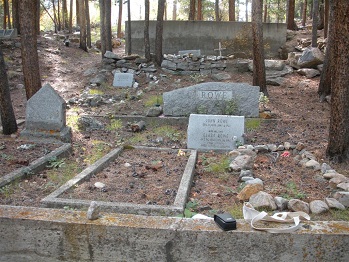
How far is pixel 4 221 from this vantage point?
2951 millimetres

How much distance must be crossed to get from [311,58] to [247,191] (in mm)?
11208

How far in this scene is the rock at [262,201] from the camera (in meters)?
4.27

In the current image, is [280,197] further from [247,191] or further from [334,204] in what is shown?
[334,204]

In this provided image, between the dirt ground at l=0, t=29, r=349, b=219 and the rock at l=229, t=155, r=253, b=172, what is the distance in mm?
170

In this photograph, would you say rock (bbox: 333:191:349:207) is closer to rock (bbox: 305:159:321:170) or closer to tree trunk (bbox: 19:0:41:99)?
→ rock (bbox: 305:159:321:170)

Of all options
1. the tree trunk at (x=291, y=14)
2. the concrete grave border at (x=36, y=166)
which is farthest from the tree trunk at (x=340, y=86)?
the tree trunk at (x=291, y=14)

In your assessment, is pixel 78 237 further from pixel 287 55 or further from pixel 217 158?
pixel 287 55

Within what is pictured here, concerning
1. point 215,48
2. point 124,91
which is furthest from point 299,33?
point 124,91

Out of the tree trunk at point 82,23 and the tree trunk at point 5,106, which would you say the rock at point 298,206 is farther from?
the tree trunk at point 82,23

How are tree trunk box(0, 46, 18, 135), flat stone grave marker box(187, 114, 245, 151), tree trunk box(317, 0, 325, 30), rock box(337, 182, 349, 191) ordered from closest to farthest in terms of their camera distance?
1. rock box(337, 182, 349, 191)
2. flat stone grave marker box(187, 114, 245, 151)
3. tree trunk box(0, 46, 18, 135)
4. tree trunk box(317, 0, 325, 30)

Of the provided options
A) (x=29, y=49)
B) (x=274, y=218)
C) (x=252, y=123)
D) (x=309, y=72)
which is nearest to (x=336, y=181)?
(x=274, y=218)

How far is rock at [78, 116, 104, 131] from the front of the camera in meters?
8.91

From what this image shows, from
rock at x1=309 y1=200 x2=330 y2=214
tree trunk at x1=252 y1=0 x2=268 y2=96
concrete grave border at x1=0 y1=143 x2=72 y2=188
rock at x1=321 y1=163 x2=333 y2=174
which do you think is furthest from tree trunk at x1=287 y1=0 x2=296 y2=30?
rock at x1=309 y1=200 x2=330 y2=214

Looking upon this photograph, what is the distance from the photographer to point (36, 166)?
5.89 m
